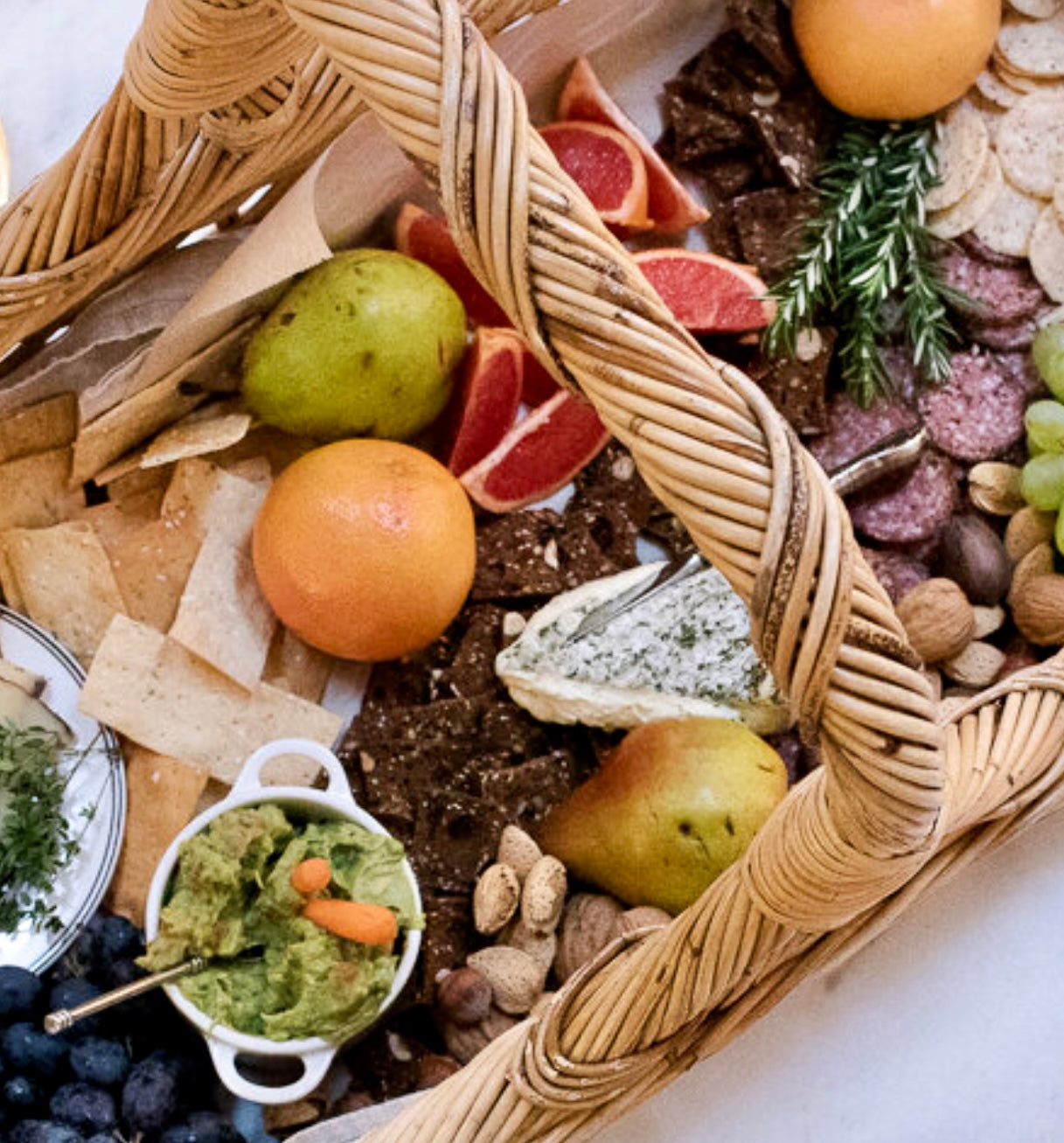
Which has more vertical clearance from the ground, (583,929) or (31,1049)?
(31,1049)

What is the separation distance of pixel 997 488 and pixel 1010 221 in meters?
0.24

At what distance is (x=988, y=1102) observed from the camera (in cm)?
132

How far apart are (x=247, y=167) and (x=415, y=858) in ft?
1.79

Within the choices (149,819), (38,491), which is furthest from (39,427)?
(149,819)

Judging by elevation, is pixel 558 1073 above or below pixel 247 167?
below

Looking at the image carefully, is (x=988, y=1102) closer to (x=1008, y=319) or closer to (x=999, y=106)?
(x=1008, y=319)

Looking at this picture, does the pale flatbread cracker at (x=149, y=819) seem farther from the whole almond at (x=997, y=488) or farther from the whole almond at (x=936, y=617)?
the whole almond at (x=997, y=488)

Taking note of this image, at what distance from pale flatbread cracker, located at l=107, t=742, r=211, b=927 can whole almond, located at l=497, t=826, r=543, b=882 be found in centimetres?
24

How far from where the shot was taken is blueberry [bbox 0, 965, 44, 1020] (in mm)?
1287

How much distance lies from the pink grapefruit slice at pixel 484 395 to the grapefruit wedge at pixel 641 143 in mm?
178

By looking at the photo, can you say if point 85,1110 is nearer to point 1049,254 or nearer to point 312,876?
point 312,876

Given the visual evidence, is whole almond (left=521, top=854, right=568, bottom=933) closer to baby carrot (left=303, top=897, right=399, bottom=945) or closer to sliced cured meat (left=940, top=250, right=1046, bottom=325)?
baby carrot (left=303, top=897, right=399, bottom=945)

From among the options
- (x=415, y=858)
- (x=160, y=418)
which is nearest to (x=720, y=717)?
(x=415, y=858)

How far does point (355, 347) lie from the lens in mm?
1380
